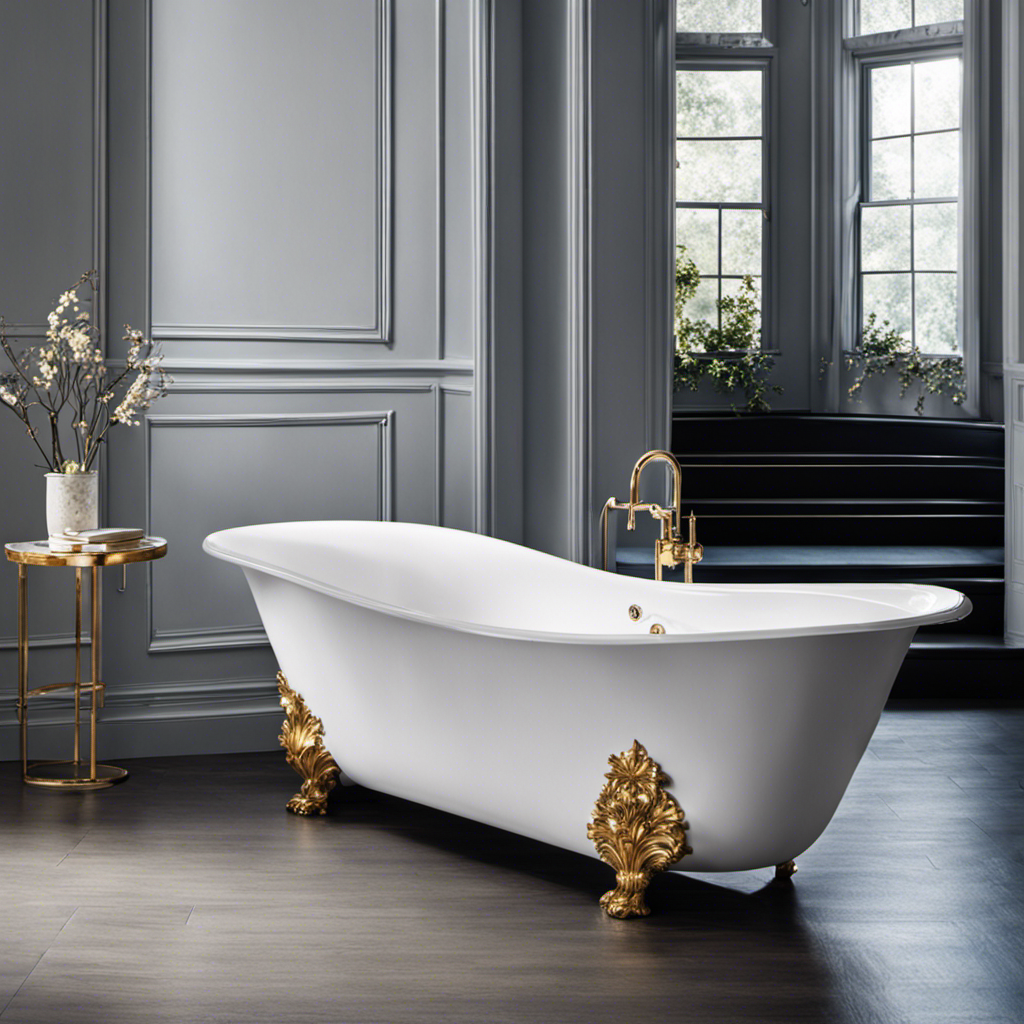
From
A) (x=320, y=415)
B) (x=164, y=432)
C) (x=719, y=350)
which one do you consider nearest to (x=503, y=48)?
(x=320, y=415)

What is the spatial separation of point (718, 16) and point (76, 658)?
5115 mm

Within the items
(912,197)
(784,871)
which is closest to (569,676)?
(784,871)

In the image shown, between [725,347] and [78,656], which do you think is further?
[725,347]

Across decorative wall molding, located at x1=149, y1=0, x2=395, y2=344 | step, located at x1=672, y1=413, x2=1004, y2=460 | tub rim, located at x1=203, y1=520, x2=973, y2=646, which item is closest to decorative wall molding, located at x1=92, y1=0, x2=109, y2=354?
decorative wall molding, located at x1=149, y1=0, x2=395, y2=344

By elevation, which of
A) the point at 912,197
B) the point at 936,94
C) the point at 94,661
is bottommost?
the point at 94,661

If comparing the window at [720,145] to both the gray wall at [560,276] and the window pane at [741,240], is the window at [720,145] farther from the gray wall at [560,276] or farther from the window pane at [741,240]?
the gray wall at [560,276]

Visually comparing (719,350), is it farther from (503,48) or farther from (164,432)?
(164,432)

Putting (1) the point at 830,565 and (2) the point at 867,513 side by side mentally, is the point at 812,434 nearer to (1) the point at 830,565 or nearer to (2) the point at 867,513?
(2) the point at 867,513

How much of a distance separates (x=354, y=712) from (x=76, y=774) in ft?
3.15

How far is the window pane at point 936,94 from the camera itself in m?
6.55

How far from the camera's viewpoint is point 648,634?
8.17ft

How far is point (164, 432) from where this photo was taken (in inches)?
145

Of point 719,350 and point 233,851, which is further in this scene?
point 719,350

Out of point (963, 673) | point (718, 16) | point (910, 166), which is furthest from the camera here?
point (718, 16)
